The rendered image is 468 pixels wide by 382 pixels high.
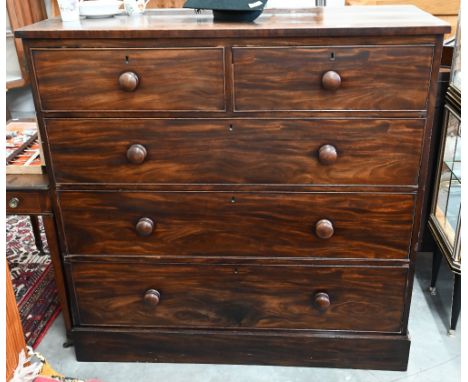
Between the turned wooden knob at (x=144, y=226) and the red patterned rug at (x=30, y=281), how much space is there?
0.72m

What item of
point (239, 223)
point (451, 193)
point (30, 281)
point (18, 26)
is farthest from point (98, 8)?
point (18, 26)

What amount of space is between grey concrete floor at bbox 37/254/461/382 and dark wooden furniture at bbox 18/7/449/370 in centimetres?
4

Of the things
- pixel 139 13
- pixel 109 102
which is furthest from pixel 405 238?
pixel 139 13

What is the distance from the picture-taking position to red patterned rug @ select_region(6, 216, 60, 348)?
2.14 m

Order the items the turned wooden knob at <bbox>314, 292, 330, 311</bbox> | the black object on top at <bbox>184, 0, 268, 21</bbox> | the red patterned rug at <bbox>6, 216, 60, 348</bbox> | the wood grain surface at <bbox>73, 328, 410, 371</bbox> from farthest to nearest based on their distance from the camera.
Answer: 1. the red patterned rug at <bbox>6, 216, 60, 348</bbox>
2. the wood grain surface at <bbox>73, 328, 410, 371</bbox>
3. the turned wooden knob at <bbox>314, 292, 330, 311</bbox>
4. the black object on top at <bbox>184, 0, 268, 21</bbox>

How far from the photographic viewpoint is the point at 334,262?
1.74m

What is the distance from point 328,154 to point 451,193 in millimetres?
780

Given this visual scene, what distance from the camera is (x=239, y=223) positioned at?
1697mm

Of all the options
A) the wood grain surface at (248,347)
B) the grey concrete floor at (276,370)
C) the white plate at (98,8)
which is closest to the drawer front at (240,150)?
the white plate at (98,8)

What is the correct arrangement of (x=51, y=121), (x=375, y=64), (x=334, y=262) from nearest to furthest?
(x=375, y=64)
(x=51, y=121)
(x=334, y=262)

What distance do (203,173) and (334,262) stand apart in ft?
1.71

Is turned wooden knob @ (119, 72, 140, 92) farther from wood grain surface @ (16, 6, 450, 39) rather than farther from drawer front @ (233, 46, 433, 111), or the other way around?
drawer front @ (233, 46, 433, 111)

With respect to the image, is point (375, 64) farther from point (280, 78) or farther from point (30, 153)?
point (30, 153)

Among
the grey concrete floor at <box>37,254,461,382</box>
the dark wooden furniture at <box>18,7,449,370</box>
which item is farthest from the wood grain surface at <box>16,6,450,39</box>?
the grey concrete floor at <box>37,254,461,382</box>
